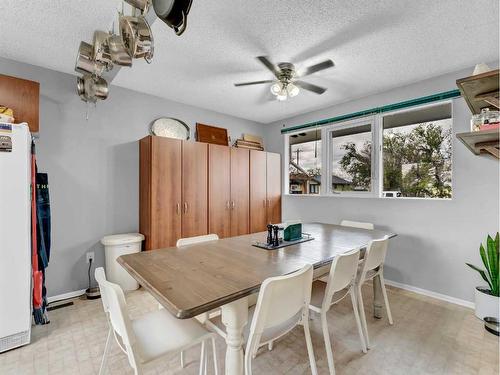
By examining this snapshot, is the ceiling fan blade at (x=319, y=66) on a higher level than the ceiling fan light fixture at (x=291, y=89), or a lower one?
higher

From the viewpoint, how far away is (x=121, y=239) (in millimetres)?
2943

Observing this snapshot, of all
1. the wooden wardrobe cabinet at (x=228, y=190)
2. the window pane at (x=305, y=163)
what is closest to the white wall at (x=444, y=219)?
the window pane at (x=305, y=163)

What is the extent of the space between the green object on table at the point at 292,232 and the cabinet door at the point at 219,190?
1642 mm

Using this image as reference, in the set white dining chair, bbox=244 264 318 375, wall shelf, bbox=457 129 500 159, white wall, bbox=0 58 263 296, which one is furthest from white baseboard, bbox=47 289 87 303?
wall shelf, bbox=457 129 500 159

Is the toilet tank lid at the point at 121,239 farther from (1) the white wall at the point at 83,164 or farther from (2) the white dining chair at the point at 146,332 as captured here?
(2) the white dining chair at the point at 146,332

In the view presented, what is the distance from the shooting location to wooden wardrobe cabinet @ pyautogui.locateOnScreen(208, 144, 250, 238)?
366 cm

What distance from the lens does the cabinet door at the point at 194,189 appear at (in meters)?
3.35

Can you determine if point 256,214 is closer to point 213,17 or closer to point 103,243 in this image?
point 103,243

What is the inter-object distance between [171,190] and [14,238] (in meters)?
1.56

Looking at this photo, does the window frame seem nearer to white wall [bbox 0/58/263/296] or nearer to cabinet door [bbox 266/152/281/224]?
cabinet door [bbox 266/152/281/224]

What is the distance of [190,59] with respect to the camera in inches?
97.8

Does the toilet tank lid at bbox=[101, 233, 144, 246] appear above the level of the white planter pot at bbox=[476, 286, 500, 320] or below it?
above

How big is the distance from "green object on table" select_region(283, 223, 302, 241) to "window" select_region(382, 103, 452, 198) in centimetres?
180

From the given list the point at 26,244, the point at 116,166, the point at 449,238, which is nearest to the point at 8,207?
the point at 26,244
